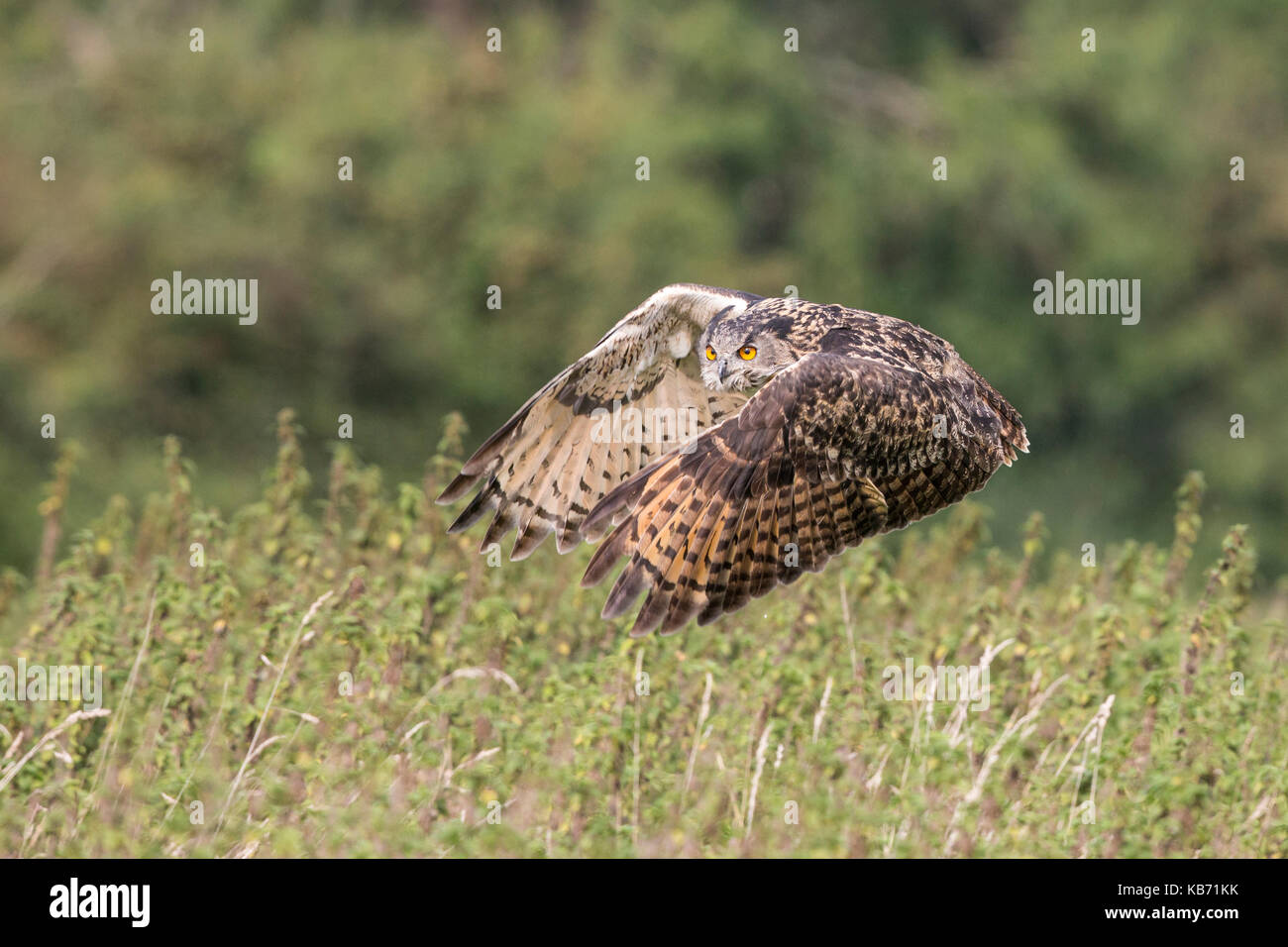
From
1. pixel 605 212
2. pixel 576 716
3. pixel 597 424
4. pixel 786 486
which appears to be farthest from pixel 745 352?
pixel 605 212

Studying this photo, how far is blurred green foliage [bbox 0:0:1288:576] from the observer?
66.8ft

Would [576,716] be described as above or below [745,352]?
below

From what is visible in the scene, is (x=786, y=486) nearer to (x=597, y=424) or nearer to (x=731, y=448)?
(x=731, y=448)

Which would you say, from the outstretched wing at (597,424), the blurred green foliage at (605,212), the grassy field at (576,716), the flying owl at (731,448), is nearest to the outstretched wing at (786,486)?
the flying owl at (731,448)

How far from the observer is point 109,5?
85.6 feet

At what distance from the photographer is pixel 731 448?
574 cm

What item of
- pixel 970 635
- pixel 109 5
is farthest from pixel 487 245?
pixel 970 635

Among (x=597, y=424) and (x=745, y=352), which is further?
(x=597, y=424)

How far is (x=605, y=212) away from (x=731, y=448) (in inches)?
672

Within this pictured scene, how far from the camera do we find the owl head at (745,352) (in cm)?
685

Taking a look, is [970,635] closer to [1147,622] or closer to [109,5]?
[1147,622]

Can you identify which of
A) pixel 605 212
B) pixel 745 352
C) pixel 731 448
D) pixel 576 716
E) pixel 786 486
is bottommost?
pixel 576 716

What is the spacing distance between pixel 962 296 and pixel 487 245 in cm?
595

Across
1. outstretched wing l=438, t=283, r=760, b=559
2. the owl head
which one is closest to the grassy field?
outstretched wing l=438, t=283, r=760, b=559
